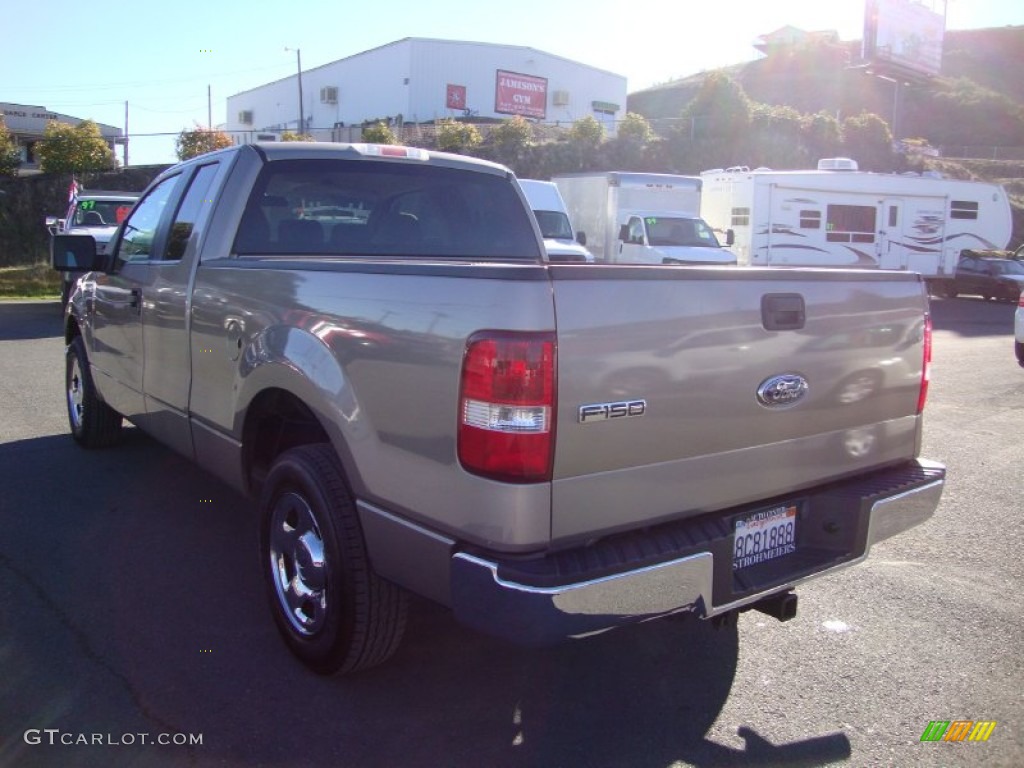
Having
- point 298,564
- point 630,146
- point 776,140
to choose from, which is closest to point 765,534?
point 298,564

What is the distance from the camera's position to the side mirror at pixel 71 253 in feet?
18.3

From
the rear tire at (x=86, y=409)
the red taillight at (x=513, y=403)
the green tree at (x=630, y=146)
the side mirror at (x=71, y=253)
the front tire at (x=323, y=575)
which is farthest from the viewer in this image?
the green tree at (x=630, y=146)

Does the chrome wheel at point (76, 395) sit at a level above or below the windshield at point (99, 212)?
below

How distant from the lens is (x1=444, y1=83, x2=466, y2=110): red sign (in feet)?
165

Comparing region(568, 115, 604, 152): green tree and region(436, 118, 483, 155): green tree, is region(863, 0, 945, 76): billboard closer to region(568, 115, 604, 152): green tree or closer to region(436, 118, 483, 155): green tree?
region(568, 115, 604, 152): green tree

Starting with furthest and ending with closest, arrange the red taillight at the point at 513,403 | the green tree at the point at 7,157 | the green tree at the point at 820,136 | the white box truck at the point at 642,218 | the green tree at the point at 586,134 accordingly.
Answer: the green tree at the point at 820,136
the green tree at the point at 586,134
the green tree at the point at 7,157
the white box truck at the point at 642,218
the red taillight at the point at 513,403

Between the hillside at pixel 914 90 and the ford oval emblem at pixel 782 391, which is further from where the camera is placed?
the hillside at pixel 914 90

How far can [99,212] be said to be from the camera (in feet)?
54.5

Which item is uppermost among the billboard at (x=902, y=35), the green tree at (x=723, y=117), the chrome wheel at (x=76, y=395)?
the billboard at (x=902, y=35)

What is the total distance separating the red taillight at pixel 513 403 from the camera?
2.60 m

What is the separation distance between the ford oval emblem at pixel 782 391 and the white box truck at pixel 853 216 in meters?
19.3

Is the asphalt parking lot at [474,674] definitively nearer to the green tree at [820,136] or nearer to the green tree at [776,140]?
the green tree at [776,140]

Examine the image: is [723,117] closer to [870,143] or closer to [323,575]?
[870,143]

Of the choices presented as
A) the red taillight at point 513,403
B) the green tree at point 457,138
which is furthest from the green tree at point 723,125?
the red taillight at point 513,403
